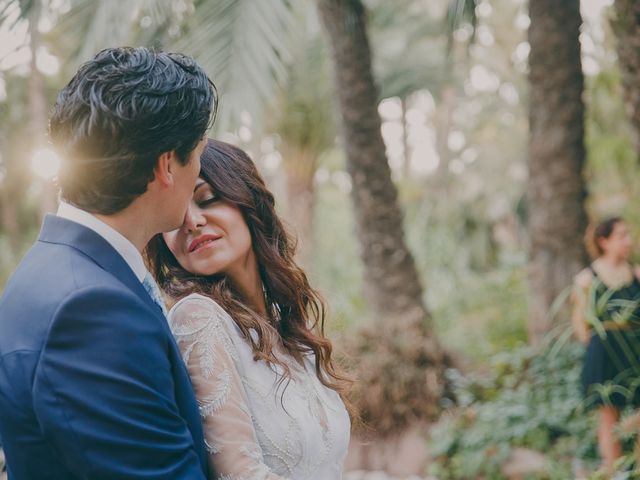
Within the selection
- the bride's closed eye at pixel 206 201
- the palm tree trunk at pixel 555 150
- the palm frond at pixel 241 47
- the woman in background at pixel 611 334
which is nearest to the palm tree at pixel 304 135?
the palm tree trunk at pixel 555 150

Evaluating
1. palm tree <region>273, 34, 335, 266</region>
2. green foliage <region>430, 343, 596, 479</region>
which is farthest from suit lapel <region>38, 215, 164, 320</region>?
palm tree <region>273, 34, 335, 266</region>

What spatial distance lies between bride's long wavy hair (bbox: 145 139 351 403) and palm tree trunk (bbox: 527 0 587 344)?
4623 millimetres

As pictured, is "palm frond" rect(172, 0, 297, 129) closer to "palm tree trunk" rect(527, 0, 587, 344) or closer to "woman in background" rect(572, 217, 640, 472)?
"palm tree trunk" rect(527, 0, 587, 344)

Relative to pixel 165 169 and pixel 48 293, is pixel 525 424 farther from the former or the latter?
pixel 48 293

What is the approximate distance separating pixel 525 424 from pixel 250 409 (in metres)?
4.09

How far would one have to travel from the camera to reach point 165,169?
1433mm

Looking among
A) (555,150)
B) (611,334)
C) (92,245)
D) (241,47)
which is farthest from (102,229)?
(555,150)

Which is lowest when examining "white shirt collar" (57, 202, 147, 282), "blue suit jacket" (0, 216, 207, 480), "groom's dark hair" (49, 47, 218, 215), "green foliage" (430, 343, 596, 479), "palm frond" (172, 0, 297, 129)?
"green foliage" (430, 343, 596, 479)

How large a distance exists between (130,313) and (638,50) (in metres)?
4.03

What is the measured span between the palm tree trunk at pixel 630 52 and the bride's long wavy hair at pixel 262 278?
3070mm

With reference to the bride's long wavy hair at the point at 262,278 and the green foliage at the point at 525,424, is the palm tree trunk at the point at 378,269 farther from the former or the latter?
the bride's long wavy hair at the point at 262,278

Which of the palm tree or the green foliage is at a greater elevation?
the palm tree

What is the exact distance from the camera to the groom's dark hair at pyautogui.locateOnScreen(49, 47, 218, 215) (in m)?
1.33

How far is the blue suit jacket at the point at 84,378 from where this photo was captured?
116 centimetres
